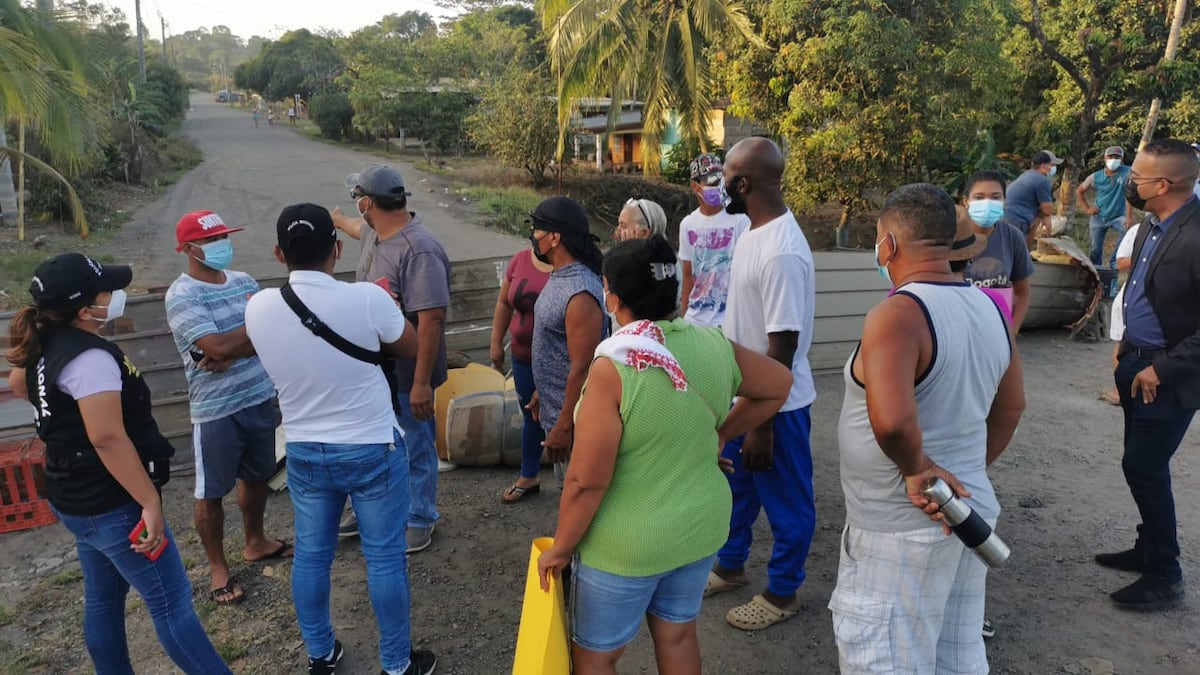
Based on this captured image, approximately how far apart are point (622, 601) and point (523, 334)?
2.04 m

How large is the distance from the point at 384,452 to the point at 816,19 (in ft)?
44.3

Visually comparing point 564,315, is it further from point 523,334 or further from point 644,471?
point 644,471

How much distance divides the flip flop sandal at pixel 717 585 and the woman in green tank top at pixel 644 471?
1246 mm

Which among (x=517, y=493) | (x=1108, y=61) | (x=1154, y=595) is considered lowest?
(x=517, y=493)

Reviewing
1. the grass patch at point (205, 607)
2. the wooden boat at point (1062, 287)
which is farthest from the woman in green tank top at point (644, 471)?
the wooden boat at point (1062, 287)

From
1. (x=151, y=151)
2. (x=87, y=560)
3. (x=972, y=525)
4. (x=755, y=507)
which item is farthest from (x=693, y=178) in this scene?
(x=151, y=151)

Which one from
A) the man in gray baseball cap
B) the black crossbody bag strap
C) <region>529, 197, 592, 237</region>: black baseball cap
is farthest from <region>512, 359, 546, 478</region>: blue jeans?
the man in gray baseball cap

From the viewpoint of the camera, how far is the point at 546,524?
4176 mm

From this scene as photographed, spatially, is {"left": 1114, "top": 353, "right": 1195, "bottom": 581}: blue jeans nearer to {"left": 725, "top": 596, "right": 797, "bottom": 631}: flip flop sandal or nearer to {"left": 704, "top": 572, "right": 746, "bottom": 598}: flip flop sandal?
{"left": 725, "top": 596, "right": 797, "bottom": 631}: flip flop sandal

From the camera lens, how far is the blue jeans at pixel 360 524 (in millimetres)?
2625

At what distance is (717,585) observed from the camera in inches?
136

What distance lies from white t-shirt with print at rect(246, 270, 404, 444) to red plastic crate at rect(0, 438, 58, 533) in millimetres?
2490

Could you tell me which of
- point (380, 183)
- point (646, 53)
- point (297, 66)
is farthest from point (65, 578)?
point (297, 66)

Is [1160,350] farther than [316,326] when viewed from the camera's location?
Yes
